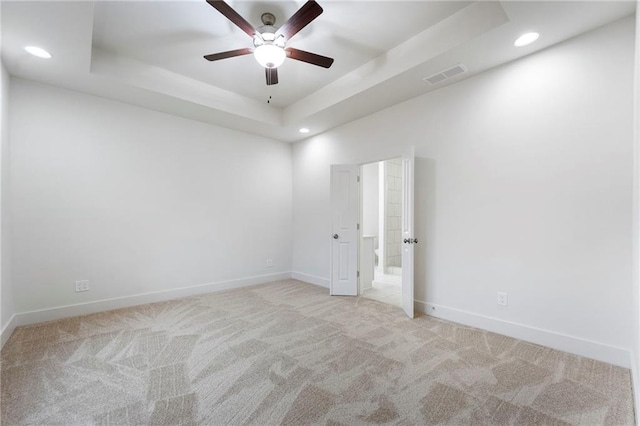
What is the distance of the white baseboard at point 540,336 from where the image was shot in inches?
94.2

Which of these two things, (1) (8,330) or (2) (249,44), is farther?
(2) (249,44)

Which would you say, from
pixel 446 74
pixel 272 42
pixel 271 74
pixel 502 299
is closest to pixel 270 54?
pixel 272 42

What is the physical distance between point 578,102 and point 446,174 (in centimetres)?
133

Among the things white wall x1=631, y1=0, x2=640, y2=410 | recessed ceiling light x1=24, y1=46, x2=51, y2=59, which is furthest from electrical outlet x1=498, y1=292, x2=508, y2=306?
recessed ceiling light x1=24, y1=46, x2=51, y2=59

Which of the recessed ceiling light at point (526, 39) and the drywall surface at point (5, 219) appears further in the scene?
the drywall surface at point (5, 219)

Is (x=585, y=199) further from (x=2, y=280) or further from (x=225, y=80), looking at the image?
A: (x=2, y=280)

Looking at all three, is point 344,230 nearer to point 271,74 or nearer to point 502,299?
point 502,299

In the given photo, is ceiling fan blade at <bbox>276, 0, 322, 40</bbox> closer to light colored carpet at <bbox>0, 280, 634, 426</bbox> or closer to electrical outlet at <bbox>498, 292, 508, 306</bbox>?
light colored carpet at <bbox>0, 280, 634, 426</bbox>

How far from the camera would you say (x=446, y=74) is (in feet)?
10.4

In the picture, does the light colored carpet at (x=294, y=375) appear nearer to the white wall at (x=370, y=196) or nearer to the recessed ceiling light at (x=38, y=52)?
the recessed ceiling light at (x=38, y=52)

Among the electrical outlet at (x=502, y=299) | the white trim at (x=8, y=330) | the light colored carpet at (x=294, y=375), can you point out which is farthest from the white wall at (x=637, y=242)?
the white trim at (x=8, y=330)

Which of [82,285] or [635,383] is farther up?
[82,285]

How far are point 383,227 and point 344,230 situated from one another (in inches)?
80.0

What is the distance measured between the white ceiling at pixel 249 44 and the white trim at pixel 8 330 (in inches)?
107
